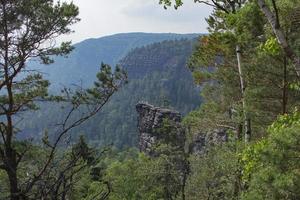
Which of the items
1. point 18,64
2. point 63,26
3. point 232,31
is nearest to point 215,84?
point 232,31

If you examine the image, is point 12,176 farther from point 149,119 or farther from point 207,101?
point 149,119

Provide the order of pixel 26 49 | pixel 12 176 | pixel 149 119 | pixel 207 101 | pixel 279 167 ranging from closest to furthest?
pixel 12 176, pixel 279 167, pixel 26 49, pixel 207 101, pixel 149 119

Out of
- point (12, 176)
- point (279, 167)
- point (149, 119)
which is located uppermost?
point (12, 176)

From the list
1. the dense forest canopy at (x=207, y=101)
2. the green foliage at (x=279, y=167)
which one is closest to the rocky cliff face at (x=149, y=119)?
the dense forest canopy at (x=207, y=101)

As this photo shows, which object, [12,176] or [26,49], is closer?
[12,176]

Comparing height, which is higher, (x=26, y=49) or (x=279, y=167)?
(x=26, y=49)

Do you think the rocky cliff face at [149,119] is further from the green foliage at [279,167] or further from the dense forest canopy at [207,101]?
the green foliage at [279,167]

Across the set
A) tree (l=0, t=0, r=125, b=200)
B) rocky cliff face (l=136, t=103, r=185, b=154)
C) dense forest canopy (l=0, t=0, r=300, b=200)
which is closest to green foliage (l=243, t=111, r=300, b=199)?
dense forest canopy (l=0, t=0, r=300, b=200)

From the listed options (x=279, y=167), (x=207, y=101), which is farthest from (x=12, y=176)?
(x=207, y=101)

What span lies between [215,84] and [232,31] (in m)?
5.88

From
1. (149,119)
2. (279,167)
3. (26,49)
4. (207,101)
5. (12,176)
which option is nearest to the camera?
(12,176)

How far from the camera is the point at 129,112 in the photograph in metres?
170

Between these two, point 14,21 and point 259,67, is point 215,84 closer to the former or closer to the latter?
point 259,67

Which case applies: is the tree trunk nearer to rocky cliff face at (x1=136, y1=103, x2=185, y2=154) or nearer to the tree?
the tree
